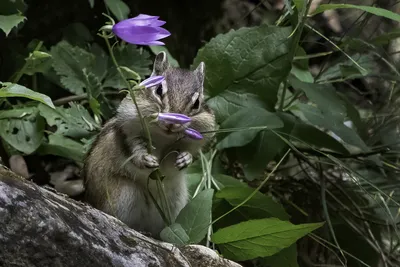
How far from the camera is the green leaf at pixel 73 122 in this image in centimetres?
304

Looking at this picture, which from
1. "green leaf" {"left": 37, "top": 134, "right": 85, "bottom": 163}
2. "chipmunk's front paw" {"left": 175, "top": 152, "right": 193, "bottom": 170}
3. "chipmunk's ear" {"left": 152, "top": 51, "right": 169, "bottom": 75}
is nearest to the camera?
"chipmunk's front paw" {"left": 175, "top": 152, "right": 193, "bottom": 170}

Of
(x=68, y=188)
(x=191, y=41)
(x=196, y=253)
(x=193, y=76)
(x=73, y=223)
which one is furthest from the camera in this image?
(x=191, y=41)

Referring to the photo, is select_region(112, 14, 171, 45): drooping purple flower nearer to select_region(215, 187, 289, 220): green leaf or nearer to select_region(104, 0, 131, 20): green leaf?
select_region(215, 187, 289, 220): green leaf

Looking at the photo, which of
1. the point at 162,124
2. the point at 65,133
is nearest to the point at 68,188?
the point at 65,133

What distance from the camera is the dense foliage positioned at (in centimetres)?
281

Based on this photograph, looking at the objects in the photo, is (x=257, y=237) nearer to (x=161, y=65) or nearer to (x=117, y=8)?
(x=161, y=65)

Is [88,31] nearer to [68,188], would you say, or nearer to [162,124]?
[68,188]

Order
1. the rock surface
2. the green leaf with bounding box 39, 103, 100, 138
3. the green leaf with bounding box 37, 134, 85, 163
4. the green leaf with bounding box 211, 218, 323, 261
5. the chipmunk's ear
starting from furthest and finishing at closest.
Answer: the green leaf with bounding box 39, 103, 100, 138, the green leaf with bounding box 37, 134, 85, 163, the chipmunk's ear, the green leaf with bounding box 211, 218, 323, 261, the rock surface

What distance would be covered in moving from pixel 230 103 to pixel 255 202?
0.59m

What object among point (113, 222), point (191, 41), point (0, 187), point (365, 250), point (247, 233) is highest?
point (0, 187)

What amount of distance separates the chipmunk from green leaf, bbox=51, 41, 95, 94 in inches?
29.1

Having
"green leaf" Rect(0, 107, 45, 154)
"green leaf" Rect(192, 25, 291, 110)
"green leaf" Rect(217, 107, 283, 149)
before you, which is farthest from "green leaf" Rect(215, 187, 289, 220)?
"green leaf" Rect(0, 107, 45, 154)

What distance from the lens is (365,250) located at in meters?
3.16

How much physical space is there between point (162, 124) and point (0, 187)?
732 millimetres
